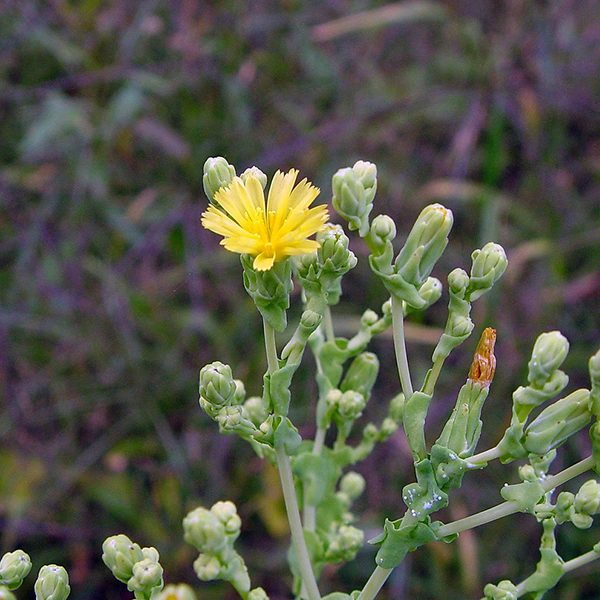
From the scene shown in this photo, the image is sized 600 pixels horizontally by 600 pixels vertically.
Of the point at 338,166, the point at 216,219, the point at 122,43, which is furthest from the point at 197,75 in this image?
the point at 216,219

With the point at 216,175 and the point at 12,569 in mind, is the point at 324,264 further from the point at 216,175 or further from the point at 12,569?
the point at 12,569

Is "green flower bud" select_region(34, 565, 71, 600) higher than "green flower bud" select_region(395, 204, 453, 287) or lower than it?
lower

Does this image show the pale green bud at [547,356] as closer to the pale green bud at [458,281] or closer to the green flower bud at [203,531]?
the pale green bud at [458,281]

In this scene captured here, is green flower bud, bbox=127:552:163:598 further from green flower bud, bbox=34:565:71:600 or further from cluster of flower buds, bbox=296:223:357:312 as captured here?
cluster of flower buds, bbox=296:223:357:312

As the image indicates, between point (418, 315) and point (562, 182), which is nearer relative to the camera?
point (418, 315)

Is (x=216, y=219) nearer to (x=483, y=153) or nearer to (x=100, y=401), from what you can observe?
(x=100, y=401)

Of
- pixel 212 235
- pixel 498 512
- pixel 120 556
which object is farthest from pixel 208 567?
pixel 212 235

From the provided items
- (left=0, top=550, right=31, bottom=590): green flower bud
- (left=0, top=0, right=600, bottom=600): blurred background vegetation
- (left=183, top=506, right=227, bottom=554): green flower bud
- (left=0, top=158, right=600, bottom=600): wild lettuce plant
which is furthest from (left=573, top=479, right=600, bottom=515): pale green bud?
(left=0, top=0, right=600, bottom=600): blurred background vegetation
